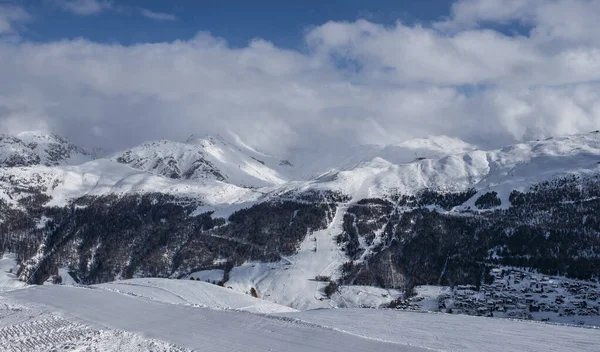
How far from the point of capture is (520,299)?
141 metres

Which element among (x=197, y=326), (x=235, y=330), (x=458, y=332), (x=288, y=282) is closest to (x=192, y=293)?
(x=197, y=326)

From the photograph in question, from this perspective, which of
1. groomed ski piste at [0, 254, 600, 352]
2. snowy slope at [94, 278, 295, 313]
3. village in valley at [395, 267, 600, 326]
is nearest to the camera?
groomed ski piste at [0, 254, 600, 352]

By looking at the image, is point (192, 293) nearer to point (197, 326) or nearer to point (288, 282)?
point (197, 326)

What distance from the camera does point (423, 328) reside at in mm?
56156

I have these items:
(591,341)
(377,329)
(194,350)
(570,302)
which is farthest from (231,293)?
(570,302)

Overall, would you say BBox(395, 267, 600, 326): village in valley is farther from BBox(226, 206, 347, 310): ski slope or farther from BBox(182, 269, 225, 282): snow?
BBox(182, 269, 225, 282): snow

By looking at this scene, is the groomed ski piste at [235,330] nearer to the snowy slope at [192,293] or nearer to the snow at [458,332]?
the snow at [458,332]

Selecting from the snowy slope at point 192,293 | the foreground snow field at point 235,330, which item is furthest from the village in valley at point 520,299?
the foreground snow field at point 235,330

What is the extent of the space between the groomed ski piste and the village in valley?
251ft

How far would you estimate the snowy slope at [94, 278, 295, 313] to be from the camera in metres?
75.7

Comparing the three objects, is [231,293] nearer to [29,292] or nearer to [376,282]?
[29,292]

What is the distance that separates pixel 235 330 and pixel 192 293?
3207cm

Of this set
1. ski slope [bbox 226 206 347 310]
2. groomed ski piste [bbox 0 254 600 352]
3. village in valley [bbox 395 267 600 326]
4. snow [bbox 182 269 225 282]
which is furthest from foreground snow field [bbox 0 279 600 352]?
snow [bbox 182 269 225 282]

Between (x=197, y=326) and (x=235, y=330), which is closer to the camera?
(x=235, y=330)
